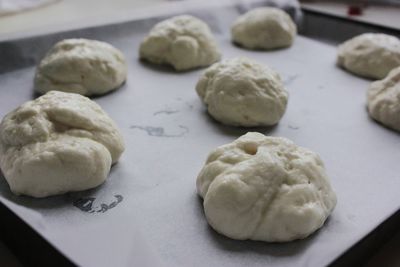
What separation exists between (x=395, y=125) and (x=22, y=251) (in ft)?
4.70

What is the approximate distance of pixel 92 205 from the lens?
133cm

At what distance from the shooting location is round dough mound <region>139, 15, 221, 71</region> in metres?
2.29

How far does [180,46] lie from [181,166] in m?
0.92

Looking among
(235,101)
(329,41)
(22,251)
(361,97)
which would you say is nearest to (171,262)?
(22,251)

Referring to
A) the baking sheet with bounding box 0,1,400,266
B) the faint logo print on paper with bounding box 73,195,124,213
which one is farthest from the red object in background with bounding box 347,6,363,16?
the faint logo print on paper with bounding box 73,195,124,213

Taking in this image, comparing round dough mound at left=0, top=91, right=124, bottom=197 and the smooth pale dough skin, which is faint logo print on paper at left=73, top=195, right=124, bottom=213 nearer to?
round dough mound at left=0, top=91, right=124, bottom=197

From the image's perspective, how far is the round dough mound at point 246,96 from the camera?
1801mm

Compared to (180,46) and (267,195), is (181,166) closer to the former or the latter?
(267,195)

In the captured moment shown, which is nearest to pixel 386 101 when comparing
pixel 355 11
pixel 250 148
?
pixel 250 148

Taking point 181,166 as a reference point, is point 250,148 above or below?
above

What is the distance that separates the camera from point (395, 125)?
182 centimetres

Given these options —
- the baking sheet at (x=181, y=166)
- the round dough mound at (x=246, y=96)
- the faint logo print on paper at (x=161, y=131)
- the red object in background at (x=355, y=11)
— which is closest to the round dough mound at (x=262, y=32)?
the baking sheet at (x=181, y=166)

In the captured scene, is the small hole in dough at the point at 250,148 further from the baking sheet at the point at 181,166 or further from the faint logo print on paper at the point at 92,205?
the faint logo print on paper at the point at 92,205

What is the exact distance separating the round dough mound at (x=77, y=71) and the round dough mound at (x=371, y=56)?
119 centimetres
